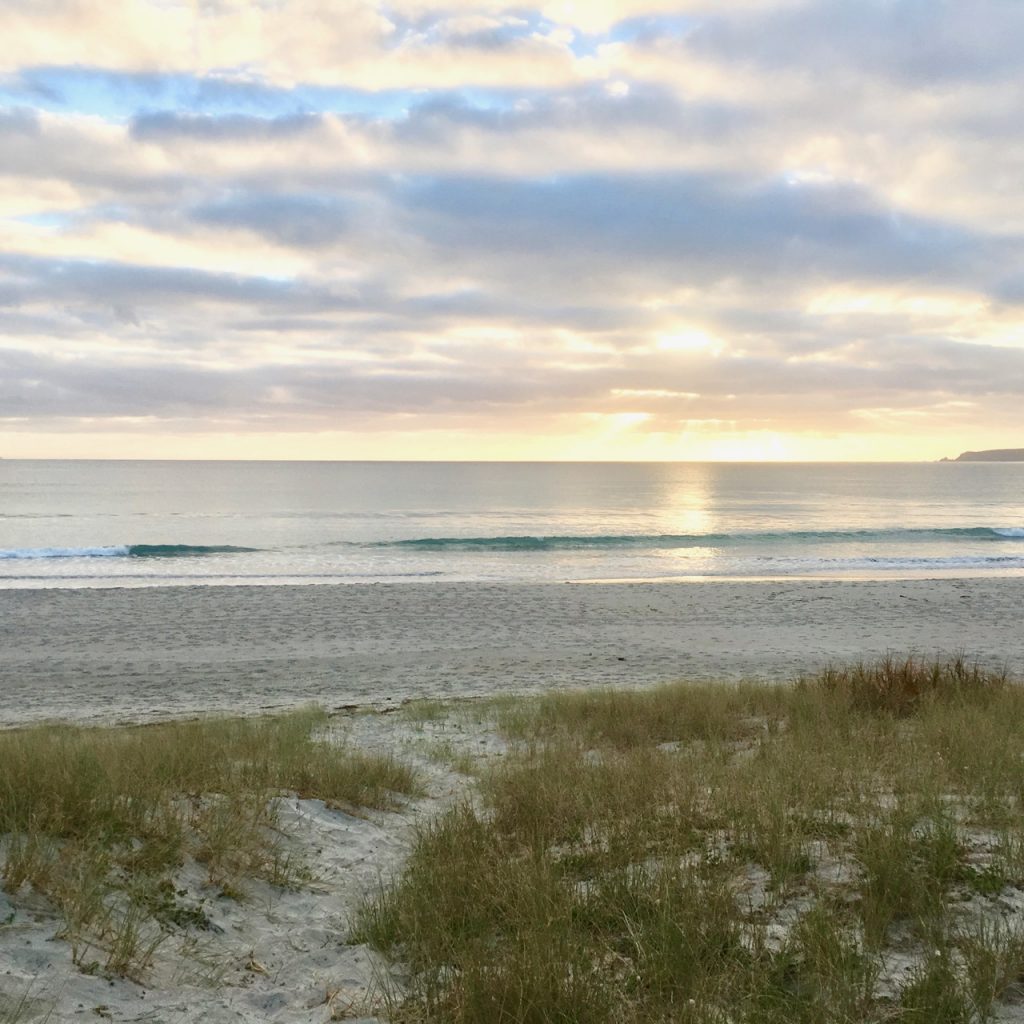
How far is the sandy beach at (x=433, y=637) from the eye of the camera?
15.0 meters

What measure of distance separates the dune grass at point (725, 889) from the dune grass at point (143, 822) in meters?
0.98

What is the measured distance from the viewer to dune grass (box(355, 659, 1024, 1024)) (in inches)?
141

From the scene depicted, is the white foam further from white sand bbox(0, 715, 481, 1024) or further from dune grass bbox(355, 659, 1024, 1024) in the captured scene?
white sand bbox(0, 715, 481, 1024)

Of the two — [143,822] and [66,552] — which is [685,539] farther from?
[143,822]

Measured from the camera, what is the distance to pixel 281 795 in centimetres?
625

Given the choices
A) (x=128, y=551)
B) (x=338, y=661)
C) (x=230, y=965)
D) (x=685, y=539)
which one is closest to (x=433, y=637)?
(x=338, y=661)

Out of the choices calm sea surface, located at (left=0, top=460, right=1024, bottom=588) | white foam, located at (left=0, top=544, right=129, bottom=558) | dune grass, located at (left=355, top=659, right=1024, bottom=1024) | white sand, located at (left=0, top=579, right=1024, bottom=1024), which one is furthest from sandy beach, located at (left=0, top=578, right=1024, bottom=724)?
white foam, located at (left=0, top=544, right=129, bottom=558)

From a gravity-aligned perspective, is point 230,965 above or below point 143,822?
below

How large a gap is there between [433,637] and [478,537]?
28947 millimetres

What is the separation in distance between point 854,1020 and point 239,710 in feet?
36.6

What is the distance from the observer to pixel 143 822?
5094mm

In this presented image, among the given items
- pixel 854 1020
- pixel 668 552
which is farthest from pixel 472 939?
pixel 668 552

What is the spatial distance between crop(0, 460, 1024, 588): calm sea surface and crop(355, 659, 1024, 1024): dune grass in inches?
1004

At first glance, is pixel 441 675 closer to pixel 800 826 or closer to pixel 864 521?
pixel 800 826
